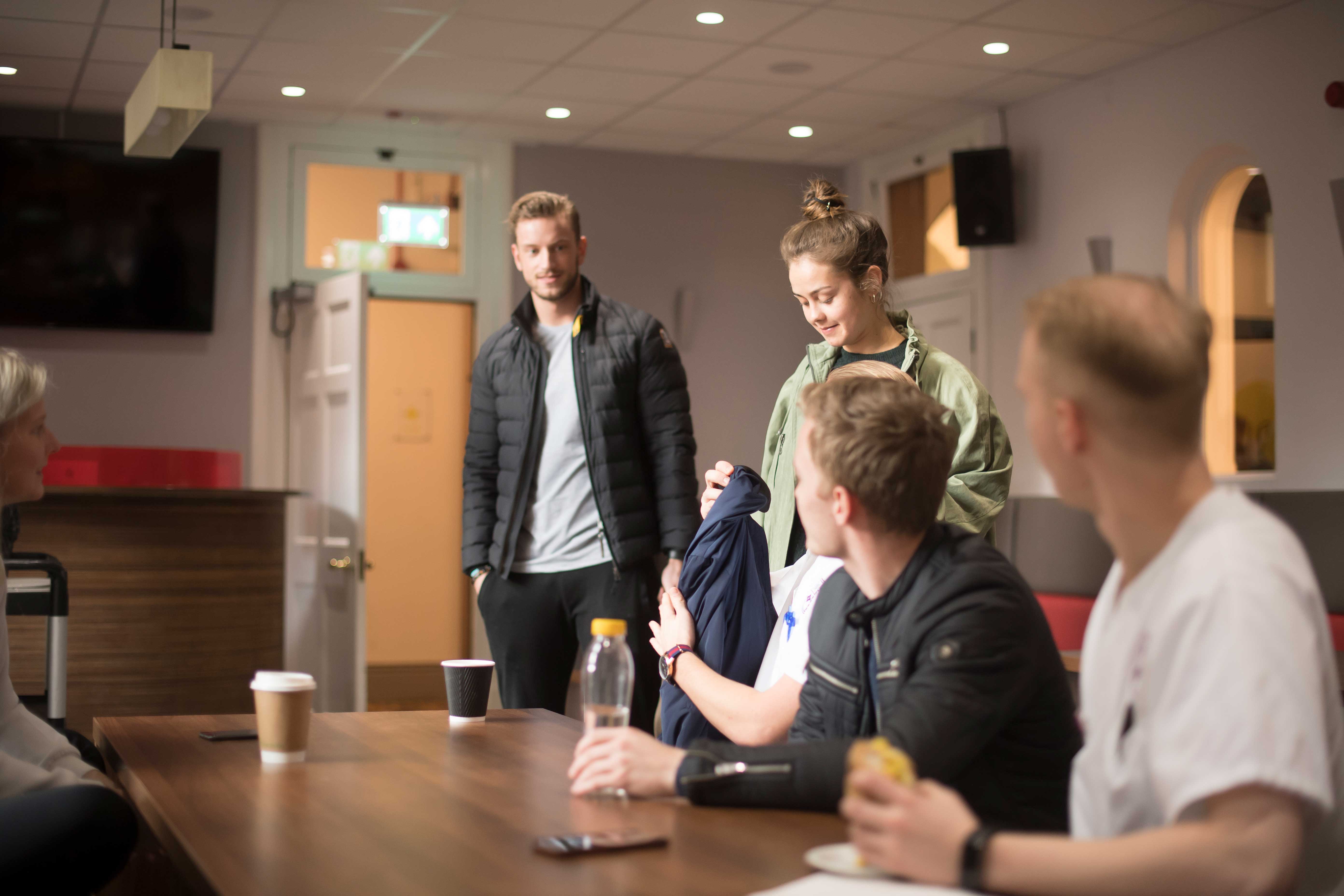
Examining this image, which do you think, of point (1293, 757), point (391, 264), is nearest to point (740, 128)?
point (391, 264)

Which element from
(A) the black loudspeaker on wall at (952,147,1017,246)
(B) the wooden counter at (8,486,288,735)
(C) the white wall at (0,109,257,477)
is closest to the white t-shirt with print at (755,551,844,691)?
→ (B) the wooden counter at (8,486,288,735)

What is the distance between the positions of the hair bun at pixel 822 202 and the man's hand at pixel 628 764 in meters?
1.36

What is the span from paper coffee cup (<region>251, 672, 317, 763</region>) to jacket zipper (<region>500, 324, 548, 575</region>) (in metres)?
1.66

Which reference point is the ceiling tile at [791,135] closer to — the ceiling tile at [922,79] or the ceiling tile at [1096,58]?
the ceiling tile at [922,79]

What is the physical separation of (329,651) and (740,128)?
11.2 ft

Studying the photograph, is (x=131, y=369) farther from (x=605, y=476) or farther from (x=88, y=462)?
(x=605, y=476)

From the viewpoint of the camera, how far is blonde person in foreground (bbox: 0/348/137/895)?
146cm

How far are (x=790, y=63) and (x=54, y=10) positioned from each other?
2995 mm

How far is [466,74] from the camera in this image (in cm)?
591

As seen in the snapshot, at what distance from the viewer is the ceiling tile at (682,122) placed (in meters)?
6.58

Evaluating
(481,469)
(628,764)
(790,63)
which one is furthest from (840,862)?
(790,63)

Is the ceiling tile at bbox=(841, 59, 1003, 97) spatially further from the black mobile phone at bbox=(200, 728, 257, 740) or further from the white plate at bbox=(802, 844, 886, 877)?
the white plate at bbox=(802, 844, 886, 877)

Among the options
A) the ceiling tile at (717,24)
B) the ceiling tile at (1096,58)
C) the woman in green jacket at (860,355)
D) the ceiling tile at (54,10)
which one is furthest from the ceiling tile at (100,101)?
the woman in green jacket at (860,355)

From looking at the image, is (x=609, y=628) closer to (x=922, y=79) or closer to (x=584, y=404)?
(x=584, y=404)
